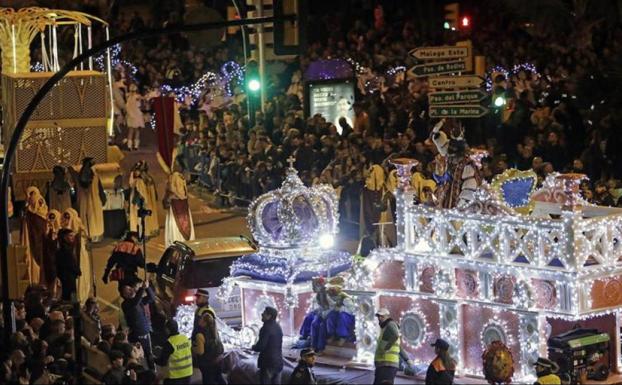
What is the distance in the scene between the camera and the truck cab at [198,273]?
23609 millimetres

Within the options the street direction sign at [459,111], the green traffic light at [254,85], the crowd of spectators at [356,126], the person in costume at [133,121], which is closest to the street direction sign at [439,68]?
the street direction sign at [459,111]

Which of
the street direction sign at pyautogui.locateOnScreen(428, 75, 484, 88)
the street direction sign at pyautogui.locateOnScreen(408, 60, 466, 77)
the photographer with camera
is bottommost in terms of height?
the photographer with camera

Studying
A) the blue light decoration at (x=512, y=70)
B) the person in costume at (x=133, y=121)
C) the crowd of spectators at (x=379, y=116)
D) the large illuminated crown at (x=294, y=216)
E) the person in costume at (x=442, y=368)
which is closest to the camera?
the person in costume at (x=442, y=368)

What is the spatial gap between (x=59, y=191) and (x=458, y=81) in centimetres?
853

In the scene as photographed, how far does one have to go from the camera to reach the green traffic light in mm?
37906

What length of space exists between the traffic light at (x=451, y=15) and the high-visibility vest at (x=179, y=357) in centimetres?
2671

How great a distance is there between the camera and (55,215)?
2612 cm

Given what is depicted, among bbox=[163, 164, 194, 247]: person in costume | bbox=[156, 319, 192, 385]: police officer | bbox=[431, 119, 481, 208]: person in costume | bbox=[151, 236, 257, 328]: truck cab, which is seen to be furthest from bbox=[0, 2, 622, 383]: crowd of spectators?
bbox=[431, 119, 481, 208]: person in costume

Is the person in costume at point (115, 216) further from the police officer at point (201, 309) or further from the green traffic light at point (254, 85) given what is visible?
the police officer at point (201, 309)

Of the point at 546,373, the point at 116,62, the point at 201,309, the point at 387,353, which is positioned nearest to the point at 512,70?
the point at 116,62

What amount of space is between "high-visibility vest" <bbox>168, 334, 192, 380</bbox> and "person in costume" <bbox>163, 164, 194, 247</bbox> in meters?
9.26

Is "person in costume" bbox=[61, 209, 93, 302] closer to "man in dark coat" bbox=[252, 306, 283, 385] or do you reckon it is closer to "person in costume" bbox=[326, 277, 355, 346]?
"person in costume" bbox=[326, 277, 355, 346]

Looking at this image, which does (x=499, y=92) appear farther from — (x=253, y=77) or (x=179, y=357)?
(x=179, y=357)

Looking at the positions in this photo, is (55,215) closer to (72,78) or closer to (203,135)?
(72,78)
